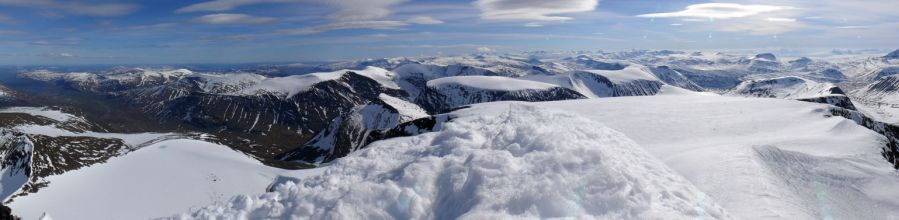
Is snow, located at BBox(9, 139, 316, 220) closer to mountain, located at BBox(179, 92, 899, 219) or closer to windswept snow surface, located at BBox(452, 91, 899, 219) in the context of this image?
windswept snow surface, located at BBox(452, 91, 899, 219)

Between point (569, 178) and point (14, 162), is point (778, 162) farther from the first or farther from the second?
point (14, 162)

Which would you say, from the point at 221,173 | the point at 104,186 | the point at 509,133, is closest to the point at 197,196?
the point at 221,173

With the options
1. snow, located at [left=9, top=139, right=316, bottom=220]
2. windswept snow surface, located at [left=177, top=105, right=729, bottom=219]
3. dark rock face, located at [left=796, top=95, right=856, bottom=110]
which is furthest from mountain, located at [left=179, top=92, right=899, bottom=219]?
dark rock face, located at [left=796, top=95, right=856, bottom=110]

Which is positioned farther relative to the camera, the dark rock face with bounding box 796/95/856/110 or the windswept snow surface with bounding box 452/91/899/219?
the dark rock face with bounding box 796/95/856/110

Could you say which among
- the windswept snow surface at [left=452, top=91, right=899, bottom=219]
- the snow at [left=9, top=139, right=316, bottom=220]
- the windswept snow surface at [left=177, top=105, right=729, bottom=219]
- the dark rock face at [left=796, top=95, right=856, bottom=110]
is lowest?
the snow at [left=9, top=139, right=316, bottom=220]

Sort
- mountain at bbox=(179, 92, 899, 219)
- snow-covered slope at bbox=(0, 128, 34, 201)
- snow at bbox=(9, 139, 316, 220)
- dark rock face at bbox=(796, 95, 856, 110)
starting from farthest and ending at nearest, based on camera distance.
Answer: dark rock face at bbox=(796, 95, 856, 110)
snow-covered slope at bbox=(0, 128, 34, 201)
snow at bbox=(9, 139, 316, 220)
mountain at bbox=(179, 92, 899, 219)

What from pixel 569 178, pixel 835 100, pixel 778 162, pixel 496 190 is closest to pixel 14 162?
pixel 496 190
